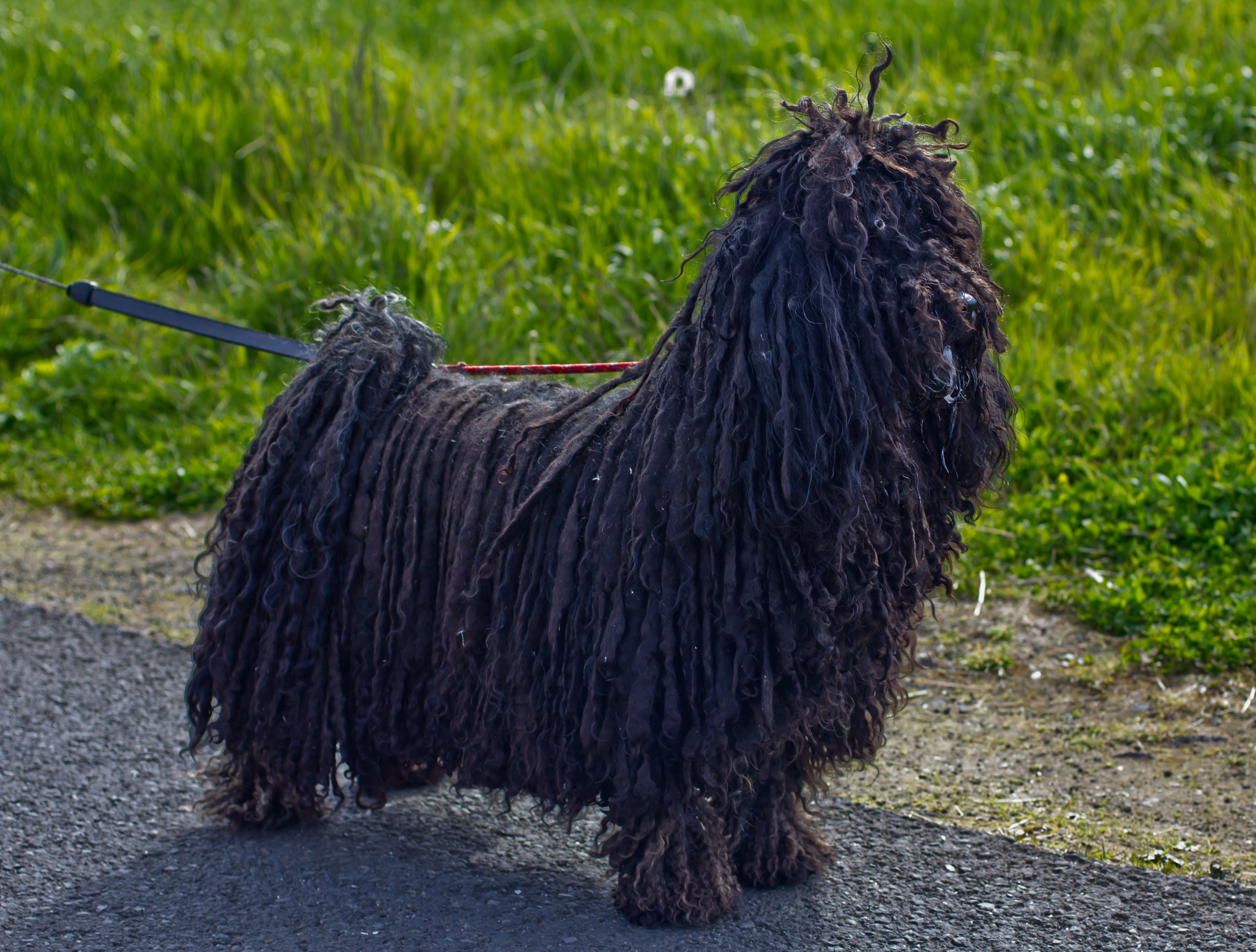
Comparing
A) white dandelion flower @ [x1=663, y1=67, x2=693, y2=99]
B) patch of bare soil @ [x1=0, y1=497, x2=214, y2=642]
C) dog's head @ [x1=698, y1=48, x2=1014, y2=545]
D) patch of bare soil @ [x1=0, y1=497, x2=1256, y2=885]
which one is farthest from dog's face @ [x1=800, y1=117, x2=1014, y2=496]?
white dandelion flower @ [x1=663, y1=67, x2=693, y2=99]

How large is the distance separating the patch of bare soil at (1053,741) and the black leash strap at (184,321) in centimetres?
89

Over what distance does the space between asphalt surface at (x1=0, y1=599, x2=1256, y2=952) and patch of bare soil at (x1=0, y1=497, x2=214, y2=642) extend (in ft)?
3.62

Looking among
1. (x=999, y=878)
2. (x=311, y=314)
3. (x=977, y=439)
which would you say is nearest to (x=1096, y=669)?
(x=999, y=878)

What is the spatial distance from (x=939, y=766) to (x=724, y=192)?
1.88 meters

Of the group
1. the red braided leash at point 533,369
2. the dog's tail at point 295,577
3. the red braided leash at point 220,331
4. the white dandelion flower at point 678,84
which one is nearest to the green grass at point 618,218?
the white dandelion flower at point 678,84

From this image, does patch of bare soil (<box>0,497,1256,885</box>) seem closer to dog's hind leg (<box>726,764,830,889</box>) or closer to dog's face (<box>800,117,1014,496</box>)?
dog's hind leg (<box>726,764,830,889</box>)

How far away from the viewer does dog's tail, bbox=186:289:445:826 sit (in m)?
3.17

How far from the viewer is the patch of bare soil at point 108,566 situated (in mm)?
4828

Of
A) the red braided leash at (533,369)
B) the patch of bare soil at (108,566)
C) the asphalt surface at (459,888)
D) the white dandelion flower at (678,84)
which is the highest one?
the white dandelion flower at (678,84)

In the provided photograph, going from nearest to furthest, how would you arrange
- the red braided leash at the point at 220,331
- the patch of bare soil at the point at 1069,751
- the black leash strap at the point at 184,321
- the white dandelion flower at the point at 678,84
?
the patch of bare soil at the point at 1069,751, the red braided leash at the point at 220,331, the black leash strap at the point at 184,321, the white dandelion flower at the point at 678,84

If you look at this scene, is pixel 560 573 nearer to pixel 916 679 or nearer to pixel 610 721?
pixel 610 721

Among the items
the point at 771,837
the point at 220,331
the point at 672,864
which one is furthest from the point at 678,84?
the point at 672,864

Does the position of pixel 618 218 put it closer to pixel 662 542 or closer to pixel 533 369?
pixel 533 369

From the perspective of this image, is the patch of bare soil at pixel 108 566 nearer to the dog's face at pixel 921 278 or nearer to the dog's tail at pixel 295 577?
the dog's tail at pixel 295 577
